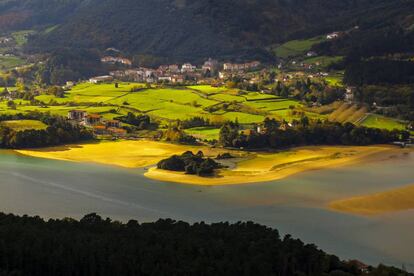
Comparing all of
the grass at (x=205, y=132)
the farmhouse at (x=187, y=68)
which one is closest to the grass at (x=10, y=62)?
the farmhouse at (x=187, y=68)

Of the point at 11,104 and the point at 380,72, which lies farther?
the point at 380,72

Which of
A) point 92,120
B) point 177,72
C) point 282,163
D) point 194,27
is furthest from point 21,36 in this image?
point 282,163

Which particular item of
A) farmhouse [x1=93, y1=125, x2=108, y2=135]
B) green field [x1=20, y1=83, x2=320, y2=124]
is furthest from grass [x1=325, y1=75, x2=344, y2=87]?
farmhouse [x1=93, y1=125, x2=108, y2=135]

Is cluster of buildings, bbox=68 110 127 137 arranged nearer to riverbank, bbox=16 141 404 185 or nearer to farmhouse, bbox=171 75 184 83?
riverbank, bbox=16 141 404 185

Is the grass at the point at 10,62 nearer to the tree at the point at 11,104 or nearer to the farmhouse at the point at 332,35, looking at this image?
the tree at the point at 11,104

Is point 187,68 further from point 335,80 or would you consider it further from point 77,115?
point 77,115

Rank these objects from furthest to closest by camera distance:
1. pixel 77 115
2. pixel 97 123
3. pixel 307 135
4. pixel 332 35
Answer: pixel 332 35 < pixel 77 115 < pixel 97 123 < pixel 307 135
